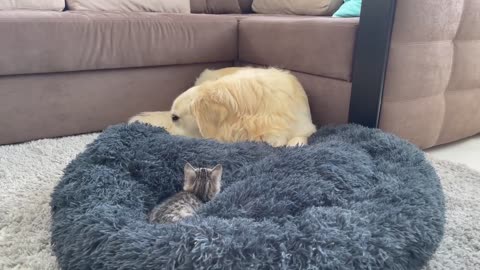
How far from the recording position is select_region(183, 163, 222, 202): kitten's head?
3.35 feet

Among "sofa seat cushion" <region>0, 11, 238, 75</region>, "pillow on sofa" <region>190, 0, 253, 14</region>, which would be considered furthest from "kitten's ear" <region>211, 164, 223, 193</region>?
"pillow on sofa" <region>190, 0, 253, 14</region>

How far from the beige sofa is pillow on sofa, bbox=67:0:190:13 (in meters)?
0.35

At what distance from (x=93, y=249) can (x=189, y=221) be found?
0.60 ft

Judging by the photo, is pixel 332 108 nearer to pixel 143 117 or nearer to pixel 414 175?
pixel 414 175

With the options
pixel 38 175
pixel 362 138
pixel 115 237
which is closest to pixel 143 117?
pixel 38 175

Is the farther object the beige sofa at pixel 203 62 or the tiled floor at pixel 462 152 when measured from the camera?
the tiled floor at pixel 462 152

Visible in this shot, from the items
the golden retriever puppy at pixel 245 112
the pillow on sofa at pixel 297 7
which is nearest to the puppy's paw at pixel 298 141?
the golden retriever puppy at pixel 245 112

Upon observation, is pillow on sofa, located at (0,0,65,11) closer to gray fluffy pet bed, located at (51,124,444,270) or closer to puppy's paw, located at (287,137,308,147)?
gray fluffy pet bed, located at (51,124,444,270)

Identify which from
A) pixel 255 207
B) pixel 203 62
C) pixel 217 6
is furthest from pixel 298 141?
pixel 217 6

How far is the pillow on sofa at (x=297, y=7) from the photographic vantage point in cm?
231

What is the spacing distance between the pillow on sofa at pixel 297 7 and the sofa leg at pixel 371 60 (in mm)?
948

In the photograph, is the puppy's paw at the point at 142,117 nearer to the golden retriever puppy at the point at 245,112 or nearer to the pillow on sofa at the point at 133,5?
the golden retriever puppy at the point at 245,112

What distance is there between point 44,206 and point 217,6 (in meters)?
1.88

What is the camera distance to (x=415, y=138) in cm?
162
